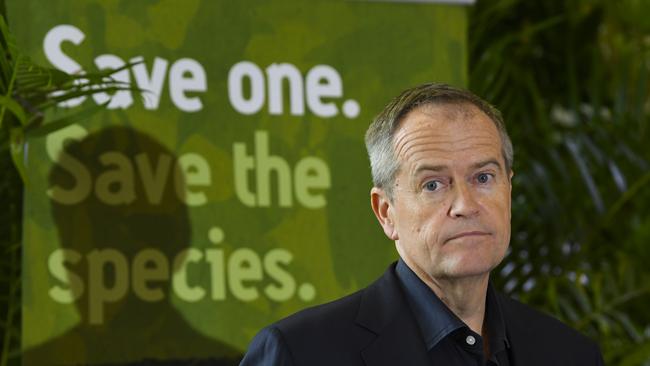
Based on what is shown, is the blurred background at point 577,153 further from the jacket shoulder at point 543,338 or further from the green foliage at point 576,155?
the jacket shoulder at point 543,338

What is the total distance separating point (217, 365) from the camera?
8.98 ft

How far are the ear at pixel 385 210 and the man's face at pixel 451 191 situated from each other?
0.04m

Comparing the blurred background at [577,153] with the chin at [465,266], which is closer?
the chin at [465,266]

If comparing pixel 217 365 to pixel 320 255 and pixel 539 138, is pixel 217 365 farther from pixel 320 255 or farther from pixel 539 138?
pixel 539 138

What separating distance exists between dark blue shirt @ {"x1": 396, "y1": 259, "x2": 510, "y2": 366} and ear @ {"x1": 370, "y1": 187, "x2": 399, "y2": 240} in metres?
0.06

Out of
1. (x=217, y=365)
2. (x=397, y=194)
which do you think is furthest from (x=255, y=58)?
(x=397, y=194)

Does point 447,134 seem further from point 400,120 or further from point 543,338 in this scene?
point 543,338

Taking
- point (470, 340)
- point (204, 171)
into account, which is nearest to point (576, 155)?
point (204, 171)

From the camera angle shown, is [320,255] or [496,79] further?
[496,79]

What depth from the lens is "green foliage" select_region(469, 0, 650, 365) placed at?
377 cm

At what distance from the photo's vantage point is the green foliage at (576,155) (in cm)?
377

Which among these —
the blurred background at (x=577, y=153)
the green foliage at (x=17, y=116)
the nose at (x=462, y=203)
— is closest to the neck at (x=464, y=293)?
the nose at (x=462, y=203)

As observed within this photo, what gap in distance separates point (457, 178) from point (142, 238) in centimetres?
113

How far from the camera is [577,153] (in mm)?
3957
